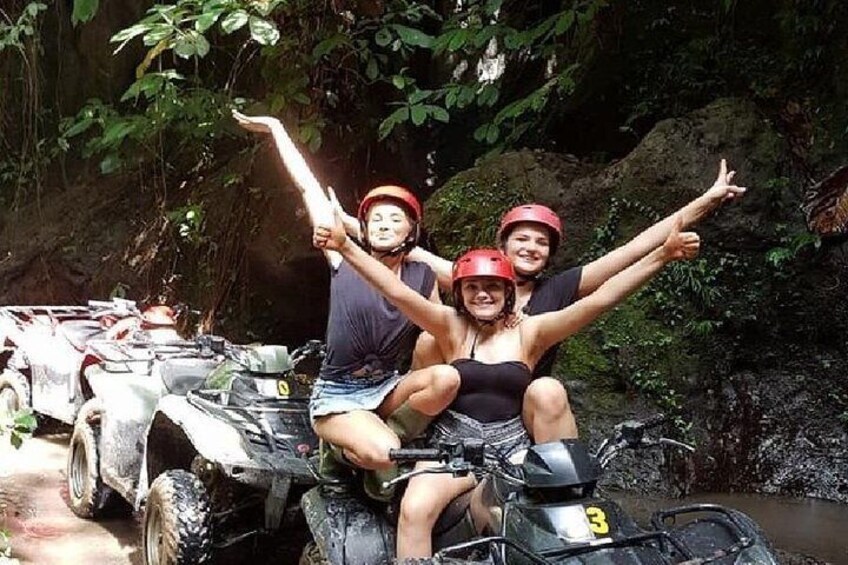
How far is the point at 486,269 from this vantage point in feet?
11.6

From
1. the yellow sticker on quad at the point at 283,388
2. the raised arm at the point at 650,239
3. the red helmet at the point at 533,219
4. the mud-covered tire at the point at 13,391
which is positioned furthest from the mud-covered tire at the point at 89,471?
the raised arm at the point at 650,239

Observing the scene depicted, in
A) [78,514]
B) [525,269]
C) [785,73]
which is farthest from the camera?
[785,73]

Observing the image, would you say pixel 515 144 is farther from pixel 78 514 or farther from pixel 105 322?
pixel 78 514

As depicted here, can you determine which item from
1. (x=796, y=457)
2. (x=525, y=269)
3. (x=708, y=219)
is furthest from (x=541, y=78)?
(x=525, y=269)

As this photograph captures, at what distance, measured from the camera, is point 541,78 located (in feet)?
27.3

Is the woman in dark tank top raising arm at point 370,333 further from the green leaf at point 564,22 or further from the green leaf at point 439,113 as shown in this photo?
the green leaf at point 564,22

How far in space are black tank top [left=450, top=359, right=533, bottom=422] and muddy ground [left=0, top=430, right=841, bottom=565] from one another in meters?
1.96

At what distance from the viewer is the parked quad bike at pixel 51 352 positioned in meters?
6.73

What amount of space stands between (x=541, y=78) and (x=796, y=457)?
3.84 metres

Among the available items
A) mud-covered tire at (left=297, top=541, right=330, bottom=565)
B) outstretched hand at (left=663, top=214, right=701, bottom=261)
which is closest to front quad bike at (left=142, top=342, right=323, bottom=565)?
mud-covered tire at (left=297, top=541, right=330, bottom=565)

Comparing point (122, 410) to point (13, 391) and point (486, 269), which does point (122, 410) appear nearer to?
point (13, 391)

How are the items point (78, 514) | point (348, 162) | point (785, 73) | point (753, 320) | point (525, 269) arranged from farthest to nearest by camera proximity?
point (348, 162)
point (785, 73)
point (753, 320)
point (78, 514)
point (525, 269)

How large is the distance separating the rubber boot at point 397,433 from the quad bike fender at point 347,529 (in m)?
0.10

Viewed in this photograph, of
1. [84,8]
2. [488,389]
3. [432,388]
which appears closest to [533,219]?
[488,389]
